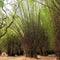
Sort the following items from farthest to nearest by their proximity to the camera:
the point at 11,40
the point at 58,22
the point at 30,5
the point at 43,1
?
the point at 11,40 < the point at 30,5 < the point at 43,1 < the point at 58,22

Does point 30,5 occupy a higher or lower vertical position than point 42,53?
higher

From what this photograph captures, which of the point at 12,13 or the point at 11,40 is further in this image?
the point at 11,40

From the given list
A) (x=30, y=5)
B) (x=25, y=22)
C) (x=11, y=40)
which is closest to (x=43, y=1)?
(x=30, y=5)

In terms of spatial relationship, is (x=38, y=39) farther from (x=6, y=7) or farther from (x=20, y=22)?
(x=6, y=7)

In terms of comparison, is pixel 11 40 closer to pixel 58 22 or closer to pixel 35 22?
pixel 35 22

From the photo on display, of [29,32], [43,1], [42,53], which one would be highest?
[43,1]

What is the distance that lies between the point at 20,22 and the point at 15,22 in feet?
1.76

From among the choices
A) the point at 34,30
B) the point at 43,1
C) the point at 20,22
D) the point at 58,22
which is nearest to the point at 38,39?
the point at 34,30

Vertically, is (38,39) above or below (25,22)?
below

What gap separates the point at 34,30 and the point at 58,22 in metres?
6.14

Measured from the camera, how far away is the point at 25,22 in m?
17.1

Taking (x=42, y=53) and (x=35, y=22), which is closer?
(x=35, y=22)

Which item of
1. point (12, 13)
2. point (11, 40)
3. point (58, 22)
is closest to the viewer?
point (58, 22)

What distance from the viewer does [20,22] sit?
17922 millimetres
